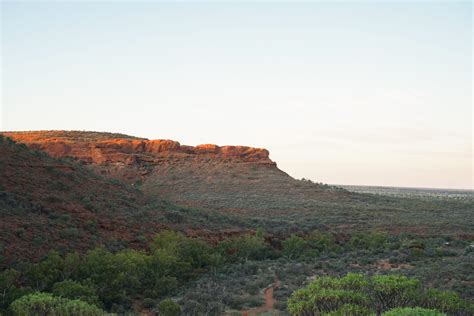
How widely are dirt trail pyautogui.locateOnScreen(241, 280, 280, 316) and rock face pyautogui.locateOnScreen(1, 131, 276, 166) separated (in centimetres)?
4181

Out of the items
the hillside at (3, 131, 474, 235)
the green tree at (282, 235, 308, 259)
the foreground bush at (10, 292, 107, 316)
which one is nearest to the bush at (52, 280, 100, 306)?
the foreground bush at (10, 292, 107, 316)

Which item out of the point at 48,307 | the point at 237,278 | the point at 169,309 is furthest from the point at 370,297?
the point at 237,278

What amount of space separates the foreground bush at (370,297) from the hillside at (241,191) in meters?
16.1

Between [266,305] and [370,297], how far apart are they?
14.4 feet

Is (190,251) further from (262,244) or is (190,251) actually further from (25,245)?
(25,245)

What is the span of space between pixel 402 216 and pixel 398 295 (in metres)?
29.0

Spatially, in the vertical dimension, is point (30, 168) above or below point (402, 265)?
above

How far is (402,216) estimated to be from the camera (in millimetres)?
38375

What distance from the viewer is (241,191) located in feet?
157

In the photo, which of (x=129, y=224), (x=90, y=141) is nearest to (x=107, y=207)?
(x=129, y=224)

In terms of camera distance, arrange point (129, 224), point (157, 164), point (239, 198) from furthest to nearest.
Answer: point (157, 164), point (239, 198), point (129, 224)

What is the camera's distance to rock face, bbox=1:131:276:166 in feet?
184

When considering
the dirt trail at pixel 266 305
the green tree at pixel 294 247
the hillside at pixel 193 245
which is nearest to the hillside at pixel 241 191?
the hillside at pixel 193 245

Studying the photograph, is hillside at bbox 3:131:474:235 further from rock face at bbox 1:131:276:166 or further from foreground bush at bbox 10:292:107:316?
foreground bush at bbox 10:292:107:316
